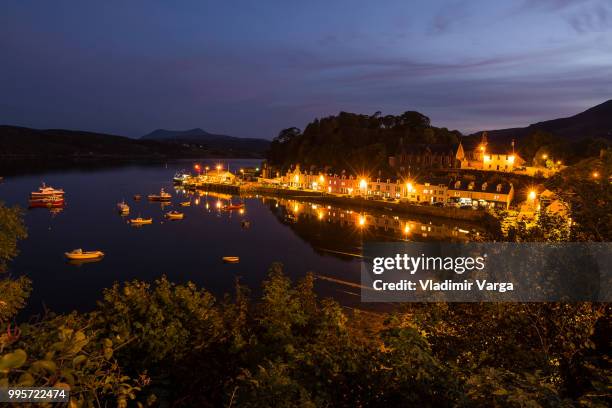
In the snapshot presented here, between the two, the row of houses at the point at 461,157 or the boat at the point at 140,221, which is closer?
the boat at the point at 140,221

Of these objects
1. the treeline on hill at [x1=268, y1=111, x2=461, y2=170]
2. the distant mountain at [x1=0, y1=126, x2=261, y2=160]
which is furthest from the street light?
the distant mountain at [x1=0, y1=126, x2=261, y2=160]

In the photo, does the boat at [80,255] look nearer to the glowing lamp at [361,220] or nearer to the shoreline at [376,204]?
the glowing lamp at [361,220]

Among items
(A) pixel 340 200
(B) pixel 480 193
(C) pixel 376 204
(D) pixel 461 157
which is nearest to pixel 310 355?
(B) pixel 480 193

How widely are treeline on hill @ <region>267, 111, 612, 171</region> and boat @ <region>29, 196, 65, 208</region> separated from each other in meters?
32.6

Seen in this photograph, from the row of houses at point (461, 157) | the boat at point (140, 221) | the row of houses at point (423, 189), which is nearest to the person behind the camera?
the boat at point (140, 221)

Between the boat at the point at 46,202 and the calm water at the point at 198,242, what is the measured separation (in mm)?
1676

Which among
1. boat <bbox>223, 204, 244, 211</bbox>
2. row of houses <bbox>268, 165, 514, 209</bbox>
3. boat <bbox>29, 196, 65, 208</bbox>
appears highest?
row of houses <bbox>268, 165, 514, 209</bbox>

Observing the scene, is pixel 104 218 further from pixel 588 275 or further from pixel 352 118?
pixel 352 118

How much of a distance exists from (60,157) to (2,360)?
153 m

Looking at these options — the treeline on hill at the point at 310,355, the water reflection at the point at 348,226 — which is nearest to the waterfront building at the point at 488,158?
the water reflection at the point at 348,226

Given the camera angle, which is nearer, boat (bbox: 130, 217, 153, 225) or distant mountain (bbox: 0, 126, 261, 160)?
boat (bbox: 130, 217, 153, 225)

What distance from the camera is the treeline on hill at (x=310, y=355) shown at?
2.88 meters

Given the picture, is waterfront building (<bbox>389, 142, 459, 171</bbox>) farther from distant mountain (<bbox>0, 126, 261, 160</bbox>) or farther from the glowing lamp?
distant mountain (<bbox>0, 126, 261, 160</bbox>)

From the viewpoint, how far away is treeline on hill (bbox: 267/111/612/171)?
49.5 meters
